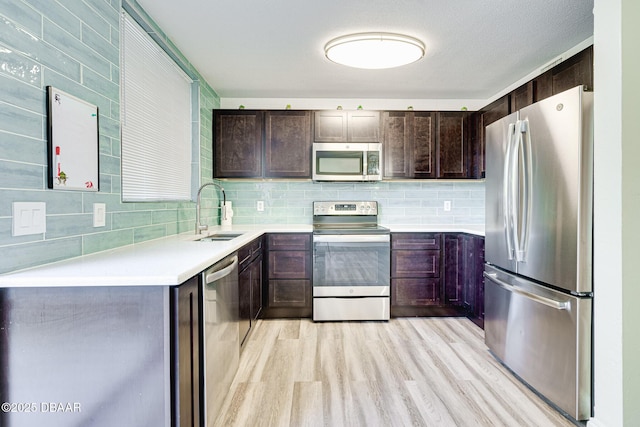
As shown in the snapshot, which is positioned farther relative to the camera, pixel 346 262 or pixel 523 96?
pixel 346 262

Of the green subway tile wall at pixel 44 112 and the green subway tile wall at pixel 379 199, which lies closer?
the green subway tile wall at pixel 44 112

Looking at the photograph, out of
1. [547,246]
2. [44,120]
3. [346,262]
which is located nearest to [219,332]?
[44,120]

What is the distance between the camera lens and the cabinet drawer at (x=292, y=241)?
3.24 metres

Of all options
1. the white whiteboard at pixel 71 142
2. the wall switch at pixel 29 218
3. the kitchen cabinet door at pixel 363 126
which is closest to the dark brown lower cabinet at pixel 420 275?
the kitchen cabinet door at pixel 363 126

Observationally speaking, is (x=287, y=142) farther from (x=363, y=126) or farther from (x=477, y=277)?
(x=477, y=277)

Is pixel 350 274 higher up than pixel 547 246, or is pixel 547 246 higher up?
pixel 547 246

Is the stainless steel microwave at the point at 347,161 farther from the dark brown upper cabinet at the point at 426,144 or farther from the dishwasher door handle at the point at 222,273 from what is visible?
the dishwasher door handle at the point at 222,273

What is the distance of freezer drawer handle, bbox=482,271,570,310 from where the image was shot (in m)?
1.75

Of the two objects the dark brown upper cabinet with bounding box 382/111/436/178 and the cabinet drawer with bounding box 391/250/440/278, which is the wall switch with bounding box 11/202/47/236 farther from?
the dark brown upper cabinet with bounding box 382/111/436/178

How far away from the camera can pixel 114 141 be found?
1790 mm

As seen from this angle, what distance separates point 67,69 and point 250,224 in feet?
8.21

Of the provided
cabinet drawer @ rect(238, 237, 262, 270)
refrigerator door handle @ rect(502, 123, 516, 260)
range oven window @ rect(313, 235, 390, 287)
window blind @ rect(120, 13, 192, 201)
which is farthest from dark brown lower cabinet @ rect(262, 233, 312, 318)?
refrigerator door handle @ rect(502, 123, 516, 260)

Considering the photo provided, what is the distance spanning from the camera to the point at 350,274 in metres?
3.20

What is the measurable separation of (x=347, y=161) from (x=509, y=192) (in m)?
1.68
